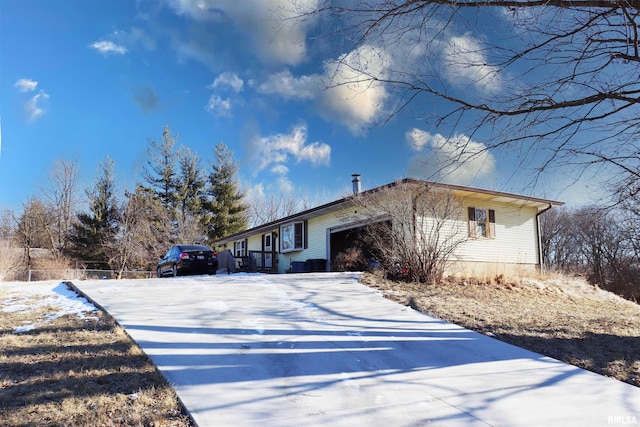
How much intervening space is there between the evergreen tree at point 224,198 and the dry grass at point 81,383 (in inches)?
1144

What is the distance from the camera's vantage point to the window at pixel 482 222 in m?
15.3

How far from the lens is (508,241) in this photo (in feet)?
53.7

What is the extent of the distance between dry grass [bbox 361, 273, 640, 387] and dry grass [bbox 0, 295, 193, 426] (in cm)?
500

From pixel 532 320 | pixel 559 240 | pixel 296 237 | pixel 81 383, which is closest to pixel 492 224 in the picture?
pixel 296 237

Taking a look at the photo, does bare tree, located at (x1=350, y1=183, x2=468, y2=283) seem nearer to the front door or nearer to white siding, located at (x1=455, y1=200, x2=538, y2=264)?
white siding, located at (x1=455, y1=200, x2=538, y2=264)

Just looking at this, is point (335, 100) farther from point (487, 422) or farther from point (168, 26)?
point (168, 26)

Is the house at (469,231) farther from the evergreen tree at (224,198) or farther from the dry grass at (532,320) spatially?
the evergreen tree at (224,198)

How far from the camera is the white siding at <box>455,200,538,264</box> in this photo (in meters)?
15.1

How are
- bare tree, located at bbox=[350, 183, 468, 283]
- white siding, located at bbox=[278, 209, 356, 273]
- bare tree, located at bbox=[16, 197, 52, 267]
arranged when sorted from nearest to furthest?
bare tree, located at bbox=[350, 183, 468, 283] < white siding, located at bbox=[278, 209, 356, 273] < bare tree, located at bbox=[16, 197, 52, 267]

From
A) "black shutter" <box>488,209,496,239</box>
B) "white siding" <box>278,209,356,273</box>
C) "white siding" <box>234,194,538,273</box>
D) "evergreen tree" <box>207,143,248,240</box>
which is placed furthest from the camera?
"evergreen tree" <box>207,143,248,240</box>

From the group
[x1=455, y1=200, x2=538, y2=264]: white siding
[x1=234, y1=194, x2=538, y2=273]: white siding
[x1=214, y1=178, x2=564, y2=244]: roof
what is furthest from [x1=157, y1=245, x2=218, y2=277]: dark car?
[x1=455, y1=200, x2=538, y2=264]: white siding

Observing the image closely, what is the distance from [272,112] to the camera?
20.5 meters

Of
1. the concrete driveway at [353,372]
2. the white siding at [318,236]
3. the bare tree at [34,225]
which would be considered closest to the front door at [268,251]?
the white siding at [318,236]

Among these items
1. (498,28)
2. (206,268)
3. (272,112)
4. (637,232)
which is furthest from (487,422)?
(272,112)
